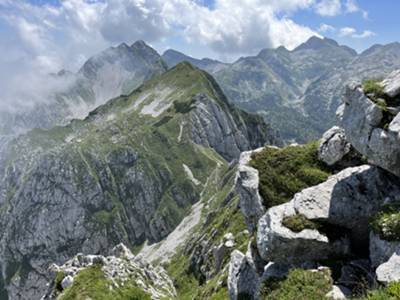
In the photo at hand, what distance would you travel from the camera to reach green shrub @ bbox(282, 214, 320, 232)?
2723cm

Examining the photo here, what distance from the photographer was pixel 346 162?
36.9 metres

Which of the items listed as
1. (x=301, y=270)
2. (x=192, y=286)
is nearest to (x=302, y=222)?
(x=301, y=270)

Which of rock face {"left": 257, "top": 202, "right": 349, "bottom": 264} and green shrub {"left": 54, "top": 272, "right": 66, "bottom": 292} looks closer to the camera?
rock face {"left": 257, "top": 202, "right": 349, "bottom": 264}

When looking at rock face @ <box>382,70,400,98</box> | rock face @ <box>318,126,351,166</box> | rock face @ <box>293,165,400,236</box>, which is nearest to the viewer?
rock face @ <box>293,165,400,236</box>

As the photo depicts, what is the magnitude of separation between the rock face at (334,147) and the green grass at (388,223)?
11.8 m

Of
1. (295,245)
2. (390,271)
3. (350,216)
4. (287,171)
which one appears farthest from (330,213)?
(287,171)

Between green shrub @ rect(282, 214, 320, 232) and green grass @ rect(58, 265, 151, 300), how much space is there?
3061 centimetres

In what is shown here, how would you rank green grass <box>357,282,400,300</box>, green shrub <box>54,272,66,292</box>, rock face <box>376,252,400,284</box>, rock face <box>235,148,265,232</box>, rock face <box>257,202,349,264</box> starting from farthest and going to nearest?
green shrub <box>54,272,66,292</box> → rock face <box>235,148,265,232</box> → rock face <box>257,202,349,264</box> → rock face <box>376,252,400,284</box> → green grass <box>357,282,400,300</box>

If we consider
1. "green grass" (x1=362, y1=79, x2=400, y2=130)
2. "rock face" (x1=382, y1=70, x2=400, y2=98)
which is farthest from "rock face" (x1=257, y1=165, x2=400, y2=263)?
"rock face" (x1=382, y1=70, x2=400, y2=98)

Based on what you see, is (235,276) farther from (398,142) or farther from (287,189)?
(398,142)

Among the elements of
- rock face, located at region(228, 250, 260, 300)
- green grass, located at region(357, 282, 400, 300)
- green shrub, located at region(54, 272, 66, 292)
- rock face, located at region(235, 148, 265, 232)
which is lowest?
rock face, located at region(228, 250, 260, 300)

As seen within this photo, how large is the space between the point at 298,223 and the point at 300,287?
4711 millimetres

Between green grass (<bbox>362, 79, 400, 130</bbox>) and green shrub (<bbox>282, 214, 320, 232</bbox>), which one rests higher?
green grass (<bbox>362, 79, 400, 130</bbox>)

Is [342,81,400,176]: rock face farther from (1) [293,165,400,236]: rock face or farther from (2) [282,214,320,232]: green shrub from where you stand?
(2) [282,214,320,232]: green shrub
